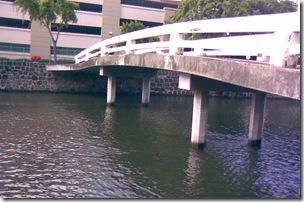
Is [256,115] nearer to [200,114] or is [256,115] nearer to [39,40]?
[200,114]

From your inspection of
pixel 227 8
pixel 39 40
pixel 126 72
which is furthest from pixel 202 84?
pixel 39 40

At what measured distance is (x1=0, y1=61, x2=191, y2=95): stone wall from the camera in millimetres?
39469

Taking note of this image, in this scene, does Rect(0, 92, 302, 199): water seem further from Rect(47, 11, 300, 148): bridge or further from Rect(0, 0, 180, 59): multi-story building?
Rect(0, 0, 180, 59): multi-story building

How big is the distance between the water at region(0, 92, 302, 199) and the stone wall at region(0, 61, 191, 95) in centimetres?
1256

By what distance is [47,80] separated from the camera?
4072 centimetres

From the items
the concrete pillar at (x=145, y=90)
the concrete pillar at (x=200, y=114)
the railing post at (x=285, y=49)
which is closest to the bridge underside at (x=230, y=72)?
the railing post at (x=285, y=49)

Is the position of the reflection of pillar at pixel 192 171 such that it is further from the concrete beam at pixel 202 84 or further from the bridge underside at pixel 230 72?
the bridge underside at pixel 230 72

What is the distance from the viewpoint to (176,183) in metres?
13.3

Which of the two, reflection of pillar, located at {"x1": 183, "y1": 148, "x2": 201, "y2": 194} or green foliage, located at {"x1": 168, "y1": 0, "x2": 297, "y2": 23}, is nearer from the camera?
reflection of pillar, located at {"x1": 183, "y1": 148, "x2": 201, "y2": 194}

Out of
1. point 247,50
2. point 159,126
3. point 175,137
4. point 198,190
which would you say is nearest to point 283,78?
point 247,50

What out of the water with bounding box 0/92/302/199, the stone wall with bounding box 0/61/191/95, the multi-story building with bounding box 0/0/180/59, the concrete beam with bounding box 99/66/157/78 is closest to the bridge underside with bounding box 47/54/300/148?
the water with bounding box 0/92/302/199

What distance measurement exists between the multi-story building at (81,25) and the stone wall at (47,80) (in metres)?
5.67

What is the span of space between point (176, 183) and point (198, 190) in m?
0.87

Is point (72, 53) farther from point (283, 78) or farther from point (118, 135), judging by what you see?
point (283, 78)
